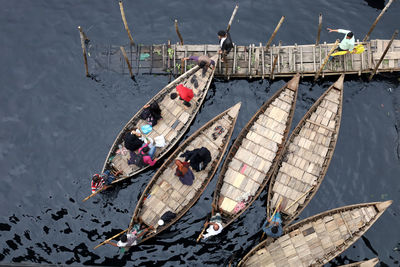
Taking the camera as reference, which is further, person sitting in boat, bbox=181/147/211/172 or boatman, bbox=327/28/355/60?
boatman, bbox=327/28/355/60

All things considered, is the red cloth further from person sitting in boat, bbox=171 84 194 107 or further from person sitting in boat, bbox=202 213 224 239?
person sitting in boat, bbox=202 213 224 239

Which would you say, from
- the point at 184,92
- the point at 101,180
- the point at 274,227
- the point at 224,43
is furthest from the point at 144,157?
the point at 224,43

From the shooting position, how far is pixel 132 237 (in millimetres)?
20594

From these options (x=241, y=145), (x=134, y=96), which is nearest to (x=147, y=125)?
(x=134, y=96)

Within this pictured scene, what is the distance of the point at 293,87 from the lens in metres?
24.6

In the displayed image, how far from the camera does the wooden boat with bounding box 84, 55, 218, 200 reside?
2288 cm

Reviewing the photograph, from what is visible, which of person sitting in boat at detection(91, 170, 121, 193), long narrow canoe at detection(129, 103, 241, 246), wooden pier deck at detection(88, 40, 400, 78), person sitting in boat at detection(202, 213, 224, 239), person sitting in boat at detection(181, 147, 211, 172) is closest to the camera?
person sitting in boat at detection(202, 213, 224, 239)

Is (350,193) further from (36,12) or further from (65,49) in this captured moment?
(36,12)

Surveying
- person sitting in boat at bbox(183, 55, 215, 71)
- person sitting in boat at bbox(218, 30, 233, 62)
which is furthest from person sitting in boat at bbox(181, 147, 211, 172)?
person sitting in boat at bbox(218, 30, 233, 62)

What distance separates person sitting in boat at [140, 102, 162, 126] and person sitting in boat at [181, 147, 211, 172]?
3383 millimetres

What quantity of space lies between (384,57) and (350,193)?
1036 cm

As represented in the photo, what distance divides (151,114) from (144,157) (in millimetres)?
3060

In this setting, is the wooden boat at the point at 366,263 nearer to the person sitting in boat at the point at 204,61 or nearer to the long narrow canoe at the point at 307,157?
the long narrow canoe at the point at 307,157

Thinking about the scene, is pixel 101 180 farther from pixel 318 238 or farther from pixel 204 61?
pixel 318 238
